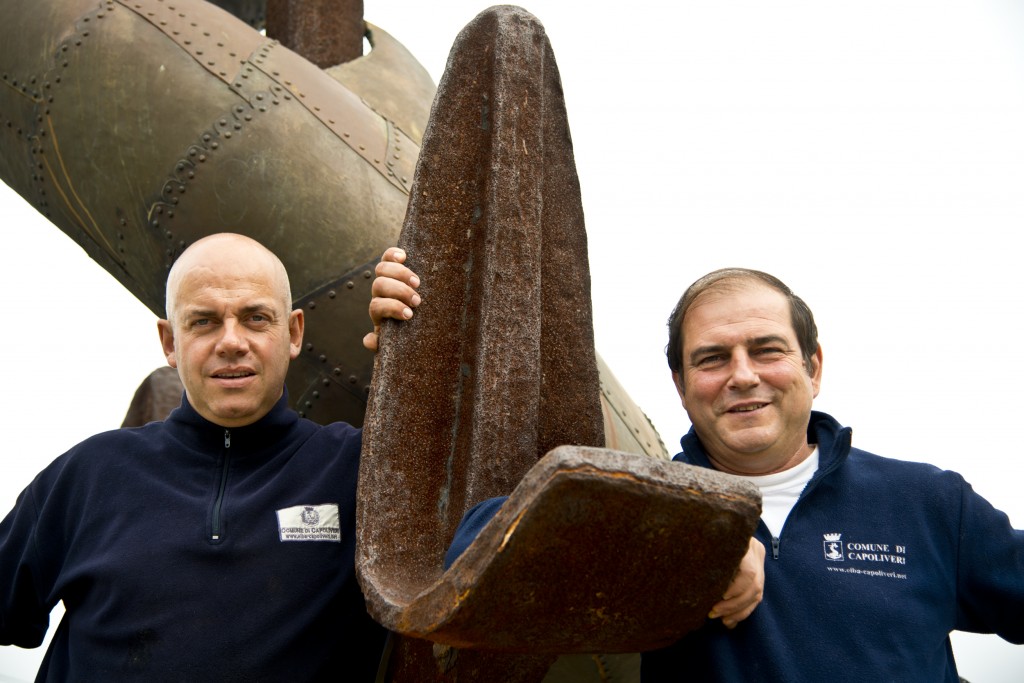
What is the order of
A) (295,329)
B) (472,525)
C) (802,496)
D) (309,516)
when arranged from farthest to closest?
(295,329) → (309,516) → (802,496) → (472,525)

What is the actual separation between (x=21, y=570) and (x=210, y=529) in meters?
0.52

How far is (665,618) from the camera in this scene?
184 cm

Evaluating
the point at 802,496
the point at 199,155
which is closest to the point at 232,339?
the point at 802,496

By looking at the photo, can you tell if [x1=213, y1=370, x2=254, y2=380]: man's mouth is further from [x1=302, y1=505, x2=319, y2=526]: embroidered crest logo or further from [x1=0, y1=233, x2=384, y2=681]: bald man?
[x1=302, y1=505, x2=319, y2=526]: embroidered crest logo

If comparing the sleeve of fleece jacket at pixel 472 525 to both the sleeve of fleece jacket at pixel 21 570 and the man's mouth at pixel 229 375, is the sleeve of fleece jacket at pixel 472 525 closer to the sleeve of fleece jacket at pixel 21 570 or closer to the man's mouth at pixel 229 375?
the man's mouth at pixel 229 375

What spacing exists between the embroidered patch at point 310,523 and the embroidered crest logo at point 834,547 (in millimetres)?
1111

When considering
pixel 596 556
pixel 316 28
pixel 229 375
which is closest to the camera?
pixel 596 556

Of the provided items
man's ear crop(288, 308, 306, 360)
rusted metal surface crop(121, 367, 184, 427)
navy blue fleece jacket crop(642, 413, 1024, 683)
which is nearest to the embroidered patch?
man's ear crop(288, 308, 306, 360)

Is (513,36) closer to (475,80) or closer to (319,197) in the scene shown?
(475,80)

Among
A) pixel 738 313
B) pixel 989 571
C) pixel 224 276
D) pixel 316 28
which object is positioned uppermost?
pixel 316 28

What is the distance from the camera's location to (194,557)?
7.56 ft

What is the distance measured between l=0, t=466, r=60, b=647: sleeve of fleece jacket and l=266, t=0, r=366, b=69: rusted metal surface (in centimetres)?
350

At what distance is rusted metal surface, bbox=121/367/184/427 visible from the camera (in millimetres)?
4820

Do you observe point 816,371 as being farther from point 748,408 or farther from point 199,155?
point 199,155
